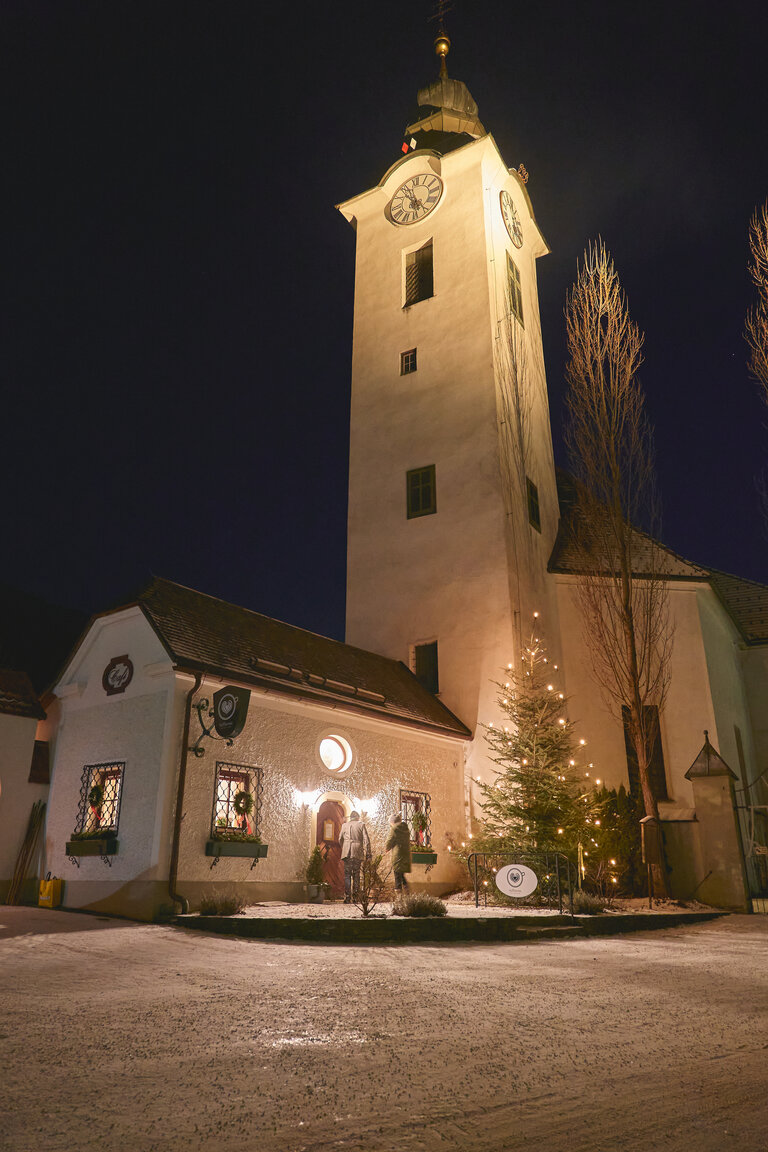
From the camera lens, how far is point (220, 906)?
1155 cm

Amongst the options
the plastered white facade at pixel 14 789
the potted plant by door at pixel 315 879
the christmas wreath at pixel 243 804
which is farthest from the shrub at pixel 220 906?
the plastered white facade at pixel 14 789

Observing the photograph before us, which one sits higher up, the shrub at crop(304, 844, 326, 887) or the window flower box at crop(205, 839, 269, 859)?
the window flower box at crop(205, 839, 269, 859)

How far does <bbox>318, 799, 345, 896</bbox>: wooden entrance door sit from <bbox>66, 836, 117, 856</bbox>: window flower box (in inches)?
164

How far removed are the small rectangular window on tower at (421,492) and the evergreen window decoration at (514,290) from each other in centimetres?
657

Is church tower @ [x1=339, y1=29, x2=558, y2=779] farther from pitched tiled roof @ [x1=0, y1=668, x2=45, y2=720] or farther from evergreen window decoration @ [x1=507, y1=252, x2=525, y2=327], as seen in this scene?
pitched tiled roof @ [x1=0, y1=668, x2=45, y2=720]

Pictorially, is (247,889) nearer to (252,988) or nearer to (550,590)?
(252,988)

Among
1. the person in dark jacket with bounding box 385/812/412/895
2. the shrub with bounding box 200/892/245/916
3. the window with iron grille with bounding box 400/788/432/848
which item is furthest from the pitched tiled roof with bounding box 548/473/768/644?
the shrub with bounding box 200/892/245/916

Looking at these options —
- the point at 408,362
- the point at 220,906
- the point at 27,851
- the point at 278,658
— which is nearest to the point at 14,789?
the point at 27,851

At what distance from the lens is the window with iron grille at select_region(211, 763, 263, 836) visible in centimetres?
1309

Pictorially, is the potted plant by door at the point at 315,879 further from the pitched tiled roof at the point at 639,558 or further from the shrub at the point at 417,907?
the pitched tiled roof at the point at 639,558

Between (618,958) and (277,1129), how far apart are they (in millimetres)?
6389

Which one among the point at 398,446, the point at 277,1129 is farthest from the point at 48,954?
the point at 398,446

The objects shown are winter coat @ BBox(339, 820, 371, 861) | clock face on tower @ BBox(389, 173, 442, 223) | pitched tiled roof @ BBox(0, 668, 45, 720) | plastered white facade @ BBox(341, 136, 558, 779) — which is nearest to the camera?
winter coat @ BBox(339, 820, 371, 861)

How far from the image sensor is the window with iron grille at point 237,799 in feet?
42.9
